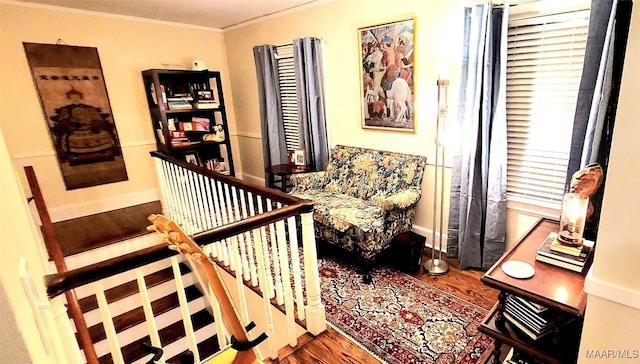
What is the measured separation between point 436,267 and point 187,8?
12.6ft

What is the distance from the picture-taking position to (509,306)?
1662 millimetres

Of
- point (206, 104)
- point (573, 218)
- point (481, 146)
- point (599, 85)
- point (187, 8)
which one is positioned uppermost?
point (187, 8)

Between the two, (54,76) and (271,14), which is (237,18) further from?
(54,76)

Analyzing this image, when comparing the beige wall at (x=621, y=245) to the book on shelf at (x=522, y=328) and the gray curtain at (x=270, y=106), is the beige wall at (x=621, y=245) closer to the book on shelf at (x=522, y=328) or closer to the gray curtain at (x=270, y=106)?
the book on shelf at (x=522, y=328)

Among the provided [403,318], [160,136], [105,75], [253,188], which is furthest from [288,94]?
[403,318]

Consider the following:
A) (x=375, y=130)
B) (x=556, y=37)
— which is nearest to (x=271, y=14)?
(x=375, y=130)

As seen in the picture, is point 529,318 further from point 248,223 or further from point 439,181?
point 439,181

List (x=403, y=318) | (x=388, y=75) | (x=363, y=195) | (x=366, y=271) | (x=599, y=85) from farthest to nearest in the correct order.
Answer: (x=363, y=195) < (x=388, y=75) < (x=366, y=271) < (x=403, y=318) < (x=599, y=85)

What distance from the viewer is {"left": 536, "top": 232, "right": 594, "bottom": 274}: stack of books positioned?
158 centimetres

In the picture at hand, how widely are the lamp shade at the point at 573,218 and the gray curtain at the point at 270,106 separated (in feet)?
10.6

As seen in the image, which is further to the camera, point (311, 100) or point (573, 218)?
point (311, 100)

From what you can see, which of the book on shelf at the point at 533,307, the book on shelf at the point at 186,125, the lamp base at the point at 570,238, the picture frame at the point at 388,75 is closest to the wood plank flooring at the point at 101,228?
the book on shelf at the point at 186,125

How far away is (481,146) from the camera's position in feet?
8.30

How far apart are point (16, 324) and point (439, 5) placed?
307cm
